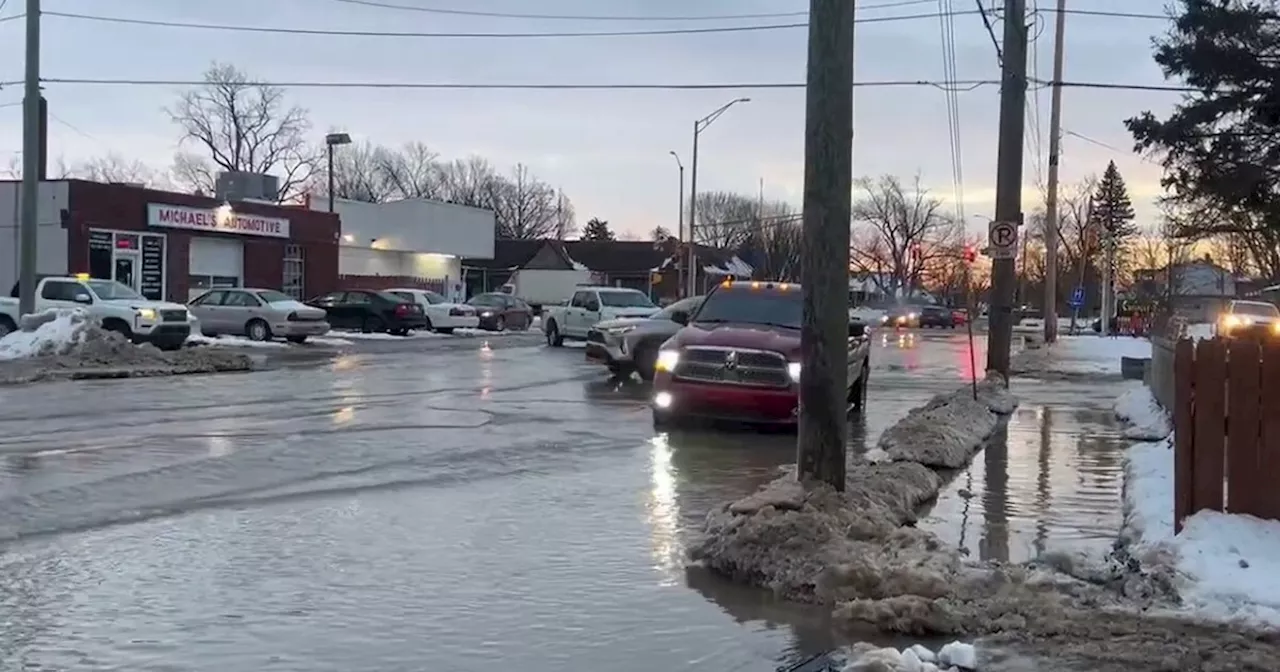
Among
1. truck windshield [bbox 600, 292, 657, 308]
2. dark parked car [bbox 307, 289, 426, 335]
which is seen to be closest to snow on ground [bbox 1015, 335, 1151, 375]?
truck windshield [bbox 600, 292, 657, 308]

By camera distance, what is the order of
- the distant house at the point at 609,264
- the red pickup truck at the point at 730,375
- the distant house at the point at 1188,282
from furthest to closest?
the distant house at the point at 609,264, the distant house at the point at 1188,282, the red pickup truck at the point at 730,375

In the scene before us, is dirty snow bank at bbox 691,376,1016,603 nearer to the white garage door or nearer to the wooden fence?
the wooden fence

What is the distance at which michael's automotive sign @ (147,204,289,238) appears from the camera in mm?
41562

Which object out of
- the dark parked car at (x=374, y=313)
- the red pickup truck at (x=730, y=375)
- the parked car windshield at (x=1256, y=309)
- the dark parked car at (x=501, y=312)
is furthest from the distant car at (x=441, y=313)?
the red pickup truck at (x=730, y=375)

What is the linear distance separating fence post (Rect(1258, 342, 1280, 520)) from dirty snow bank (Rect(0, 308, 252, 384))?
1883 centimetres

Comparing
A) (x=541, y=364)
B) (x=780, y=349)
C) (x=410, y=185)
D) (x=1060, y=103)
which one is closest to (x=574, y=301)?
(x=541, y=364)

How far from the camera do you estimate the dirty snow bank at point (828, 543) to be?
23.1 ft

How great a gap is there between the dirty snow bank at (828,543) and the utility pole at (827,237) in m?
0.38

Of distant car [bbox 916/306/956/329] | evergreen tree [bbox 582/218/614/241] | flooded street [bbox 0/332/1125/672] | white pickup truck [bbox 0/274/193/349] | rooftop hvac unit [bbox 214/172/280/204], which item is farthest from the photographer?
evergreen tree [bbox 582/218/614/241]

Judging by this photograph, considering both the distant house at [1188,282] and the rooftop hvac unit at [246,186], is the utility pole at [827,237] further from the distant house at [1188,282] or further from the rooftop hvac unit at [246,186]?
the distant house at [1188,282]

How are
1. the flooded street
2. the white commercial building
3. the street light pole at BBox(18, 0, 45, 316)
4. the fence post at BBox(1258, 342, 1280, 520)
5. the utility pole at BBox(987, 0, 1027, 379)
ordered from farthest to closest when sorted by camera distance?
the white commercial building < the street light pole at BBox(18, 0, 45, 316) < the utility pole at BBox(987, 0, 1027, 379) < the fence post at BBox(1258, 342, 1280, 520) < the flooded street

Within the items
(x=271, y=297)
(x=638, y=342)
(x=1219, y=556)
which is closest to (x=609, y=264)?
(x=271, y=297)

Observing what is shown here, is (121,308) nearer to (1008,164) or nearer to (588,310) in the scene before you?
(588,310)

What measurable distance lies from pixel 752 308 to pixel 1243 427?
8.65 metres
